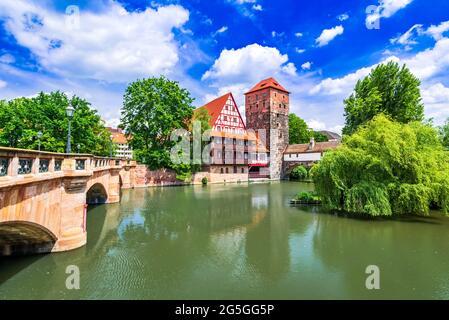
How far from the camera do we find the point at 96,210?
1756 cm

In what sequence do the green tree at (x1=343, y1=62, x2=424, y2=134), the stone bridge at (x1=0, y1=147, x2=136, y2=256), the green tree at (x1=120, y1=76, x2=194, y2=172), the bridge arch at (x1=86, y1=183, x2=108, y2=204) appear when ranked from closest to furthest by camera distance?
the stone bridge at (x1=0, y1=147, x2=136, y2=256)
the bridge arch at (x1=86, y1=183, x2=108, y2=204)
the green tree at (x1=343, y1=62, x2=424, y2=134)
the green tree at (x1=120, y1=76, x2=194, y2=172)

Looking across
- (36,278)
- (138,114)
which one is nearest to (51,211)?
(36,278)

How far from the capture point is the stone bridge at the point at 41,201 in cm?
580

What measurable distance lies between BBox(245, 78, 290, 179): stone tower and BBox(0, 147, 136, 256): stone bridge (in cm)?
4058

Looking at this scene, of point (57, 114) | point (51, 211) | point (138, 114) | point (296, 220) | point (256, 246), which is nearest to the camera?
point (51, 211)

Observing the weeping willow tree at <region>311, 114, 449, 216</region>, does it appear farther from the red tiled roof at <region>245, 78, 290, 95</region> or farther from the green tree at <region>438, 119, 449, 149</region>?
the red tiled roof at <region>245, 78, 290, 95</region>

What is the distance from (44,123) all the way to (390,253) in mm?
31339

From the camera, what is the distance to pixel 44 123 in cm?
2602

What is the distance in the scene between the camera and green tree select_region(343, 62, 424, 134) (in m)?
25.0

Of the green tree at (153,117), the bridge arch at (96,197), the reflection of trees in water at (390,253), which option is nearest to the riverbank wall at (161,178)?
the green tree at (153,117)

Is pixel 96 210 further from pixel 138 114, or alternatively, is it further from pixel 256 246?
pixel 138 114

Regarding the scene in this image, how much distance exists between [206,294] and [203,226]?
726cm

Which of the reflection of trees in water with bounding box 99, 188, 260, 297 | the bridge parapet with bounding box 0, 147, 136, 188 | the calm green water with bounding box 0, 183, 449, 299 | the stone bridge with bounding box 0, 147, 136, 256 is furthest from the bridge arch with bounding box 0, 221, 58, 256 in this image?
the reflection of trees in water with bounding box 99, 188, 260, 297

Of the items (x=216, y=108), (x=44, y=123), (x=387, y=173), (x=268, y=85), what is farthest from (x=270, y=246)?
(x=268, y=85)
